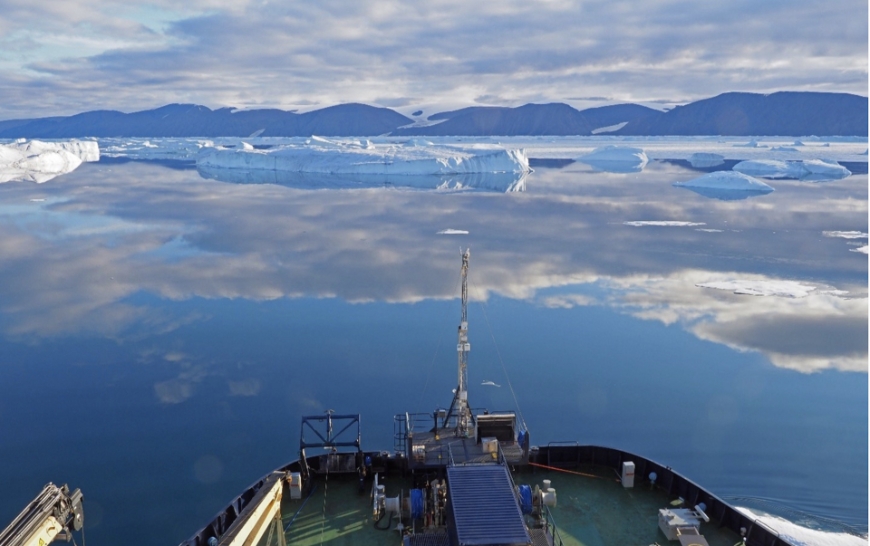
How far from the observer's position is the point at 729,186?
48.9 m

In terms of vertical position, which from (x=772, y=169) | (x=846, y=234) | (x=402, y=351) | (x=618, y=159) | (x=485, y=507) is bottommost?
(x=402, y=351)

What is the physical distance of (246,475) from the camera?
428 inches

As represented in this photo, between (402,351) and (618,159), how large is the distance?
6990cm

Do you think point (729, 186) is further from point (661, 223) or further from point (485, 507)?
point (485, 507)

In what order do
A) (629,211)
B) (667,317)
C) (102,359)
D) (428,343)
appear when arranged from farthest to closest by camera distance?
(629,211), (667,317), (428,343), (102,359)

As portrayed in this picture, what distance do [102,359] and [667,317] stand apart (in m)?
14.3

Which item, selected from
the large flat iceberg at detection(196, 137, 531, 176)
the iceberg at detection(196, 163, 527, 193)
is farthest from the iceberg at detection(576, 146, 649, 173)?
the iceberg at detection(196, 163, 527, 193)

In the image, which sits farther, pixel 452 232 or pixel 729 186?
pixel 729 186

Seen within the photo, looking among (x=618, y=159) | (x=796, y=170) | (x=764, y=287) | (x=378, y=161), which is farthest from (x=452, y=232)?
(x=618, y=159)

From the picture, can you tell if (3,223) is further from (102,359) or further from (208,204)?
(102,359)

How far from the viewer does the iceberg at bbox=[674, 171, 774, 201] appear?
47706 mm

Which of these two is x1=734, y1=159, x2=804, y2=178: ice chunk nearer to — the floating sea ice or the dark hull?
the floating sea ice

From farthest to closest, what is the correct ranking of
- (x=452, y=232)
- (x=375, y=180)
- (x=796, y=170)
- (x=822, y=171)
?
(x=796, y=170) < (x=822, y=171) < (x=375, y=180) < (x=452, y=232)

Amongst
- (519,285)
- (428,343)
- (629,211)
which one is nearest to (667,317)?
(519,285)
